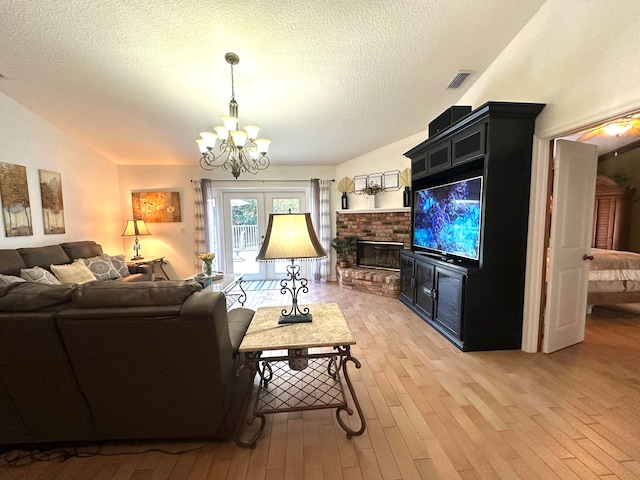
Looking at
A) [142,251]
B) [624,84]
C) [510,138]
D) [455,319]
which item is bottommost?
[455,319]

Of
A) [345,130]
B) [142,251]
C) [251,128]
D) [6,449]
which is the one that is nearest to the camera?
[6,449]

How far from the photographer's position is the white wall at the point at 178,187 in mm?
5078

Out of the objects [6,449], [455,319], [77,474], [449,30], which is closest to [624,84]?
[449,30]

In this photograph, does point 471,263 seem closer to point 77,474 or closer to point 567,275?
point 567,275

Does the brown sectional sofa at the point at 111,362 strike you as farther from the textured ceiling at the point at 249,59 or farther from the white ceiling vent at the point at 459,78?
the white ceiling vent at the point at 459,78

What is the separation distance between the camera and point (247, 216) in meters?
5.49

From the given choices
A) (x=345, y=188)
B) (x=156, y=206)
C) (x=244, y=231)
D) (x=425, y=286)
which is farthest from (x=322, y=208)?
(x=156, y=206)

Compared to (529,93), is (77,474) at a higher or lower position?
lower

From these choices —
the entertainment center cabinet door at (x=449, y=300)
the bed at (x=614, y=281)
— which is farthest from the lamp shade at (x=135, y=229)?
the bed at (x=614, y=281)

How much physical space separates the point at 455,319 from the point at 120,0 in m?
3.85

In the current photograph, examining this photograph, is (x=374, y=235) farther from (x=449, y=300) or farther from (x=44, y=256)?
(x=44, y=256)

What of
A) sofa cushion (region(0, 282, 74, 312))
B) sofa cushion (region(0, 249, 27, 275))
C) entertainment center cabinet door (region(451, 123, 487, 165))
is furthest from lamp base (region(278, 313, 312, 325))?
sofa cushion (region(0, 249, 27, 275))

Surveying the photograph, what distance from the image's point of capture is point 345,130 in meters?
3.95

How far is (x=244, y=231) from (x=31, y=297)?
4254 mm
